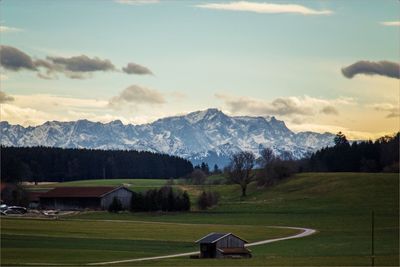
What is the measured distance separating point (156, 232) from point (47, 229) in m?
12.4

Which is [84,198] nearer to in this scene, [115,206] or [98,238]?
[115,206]

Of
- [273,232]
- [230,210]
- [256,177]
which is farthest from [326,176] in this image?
[273,232]

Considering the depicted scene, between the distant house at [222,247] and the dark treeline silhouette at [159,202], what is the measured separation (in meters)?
67.1

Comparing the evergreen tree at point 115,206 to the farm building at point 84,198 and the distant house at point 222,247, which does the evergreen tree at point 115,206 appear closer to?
the farm building at point 84,198

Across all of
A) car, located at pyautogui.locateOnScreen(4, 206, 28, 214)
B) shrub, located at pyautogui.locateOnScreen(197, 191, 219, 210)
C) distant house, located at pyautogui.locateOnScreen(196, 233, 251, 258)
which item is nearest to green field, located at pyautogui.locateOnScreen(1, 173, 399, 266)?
distant house, located at pyautogui.locateOnScreen(196, 233, 251, 258)

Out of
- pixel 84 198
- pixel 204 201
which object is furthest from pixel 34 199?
pixel 204 201

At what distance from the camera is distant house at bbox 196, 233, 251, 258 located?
78.8 metres

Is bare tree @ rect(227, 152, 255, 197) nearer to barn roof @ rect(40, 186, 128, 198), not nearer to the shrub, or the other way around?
the shrub

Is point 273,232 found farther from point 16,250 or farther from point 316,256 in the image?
point 16,250

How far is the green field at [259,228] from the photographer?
73.1 m

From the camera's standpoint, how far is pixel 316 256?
2948 inches

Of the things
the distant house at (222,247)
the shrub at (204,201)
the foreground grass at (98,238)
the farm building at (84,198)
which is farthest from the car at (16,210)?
the distant house at (222,247)

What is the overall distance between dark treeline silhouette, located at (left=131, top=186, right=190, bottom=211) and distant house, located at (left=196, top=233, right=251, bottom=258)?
67.1 meters

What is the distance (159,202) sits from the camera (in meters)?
149
